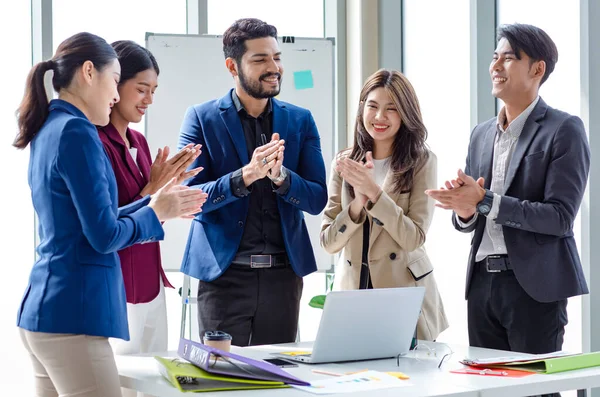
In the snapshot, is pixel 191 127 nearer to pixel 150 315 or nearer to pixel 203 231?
pixel 203 231

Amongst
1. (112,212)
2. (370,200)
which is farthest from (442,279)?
(112,212)

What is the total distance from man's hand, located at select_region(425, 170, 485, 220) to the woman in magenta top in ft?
3.07

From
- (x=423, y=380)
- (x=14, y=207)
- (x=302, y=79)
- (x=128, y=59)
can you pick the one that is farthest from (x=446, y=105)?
(x=423, y=380)

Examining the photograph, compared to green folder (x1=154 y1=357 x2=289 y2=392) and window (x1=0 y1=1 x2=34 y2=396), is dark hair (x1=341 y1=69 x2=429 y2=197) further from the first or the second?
window (x1=0 y1=1 x2=34 y2=396)

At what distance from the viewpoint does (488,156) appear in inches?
124

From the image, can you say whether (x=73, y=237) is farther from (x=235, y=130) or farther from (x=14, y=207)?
(x=14, y=207)

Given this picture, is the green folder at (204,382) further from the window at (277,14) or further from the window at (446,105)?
the window at (277,14)

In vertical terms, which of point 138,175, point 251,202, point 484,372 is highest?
point 138,175

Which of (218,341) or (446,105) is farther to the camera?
(446,105)

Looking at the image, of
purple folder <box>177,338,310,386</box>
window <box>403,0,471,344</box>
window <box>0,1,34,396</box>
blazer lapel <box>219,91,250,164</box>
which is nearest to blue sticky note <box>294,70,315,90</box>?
window <box>403,0,471,344</box>

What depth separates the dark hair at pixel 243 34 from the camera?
3215 mm

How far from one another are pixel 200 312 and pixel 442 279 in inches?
84.2

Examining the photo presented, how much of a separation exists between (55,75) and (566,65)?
8.39ft

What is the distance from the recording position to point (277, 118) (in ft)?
10.6
